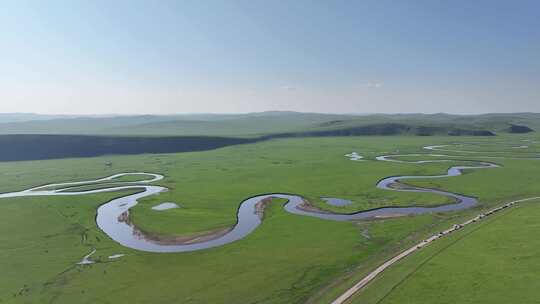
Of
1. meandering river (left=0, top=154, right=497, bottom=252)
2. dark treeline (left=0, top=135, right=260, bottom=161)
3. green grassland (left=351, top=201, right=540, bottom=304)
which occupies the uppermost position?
dark treeline (left=0, top=135, right=260, bottom=161)

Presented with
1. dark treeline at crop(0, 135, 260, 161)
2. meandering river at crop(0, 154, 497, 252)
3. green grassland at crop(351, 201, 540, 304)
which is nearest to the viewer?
green grassland at crop(351, 201, 540, 304)

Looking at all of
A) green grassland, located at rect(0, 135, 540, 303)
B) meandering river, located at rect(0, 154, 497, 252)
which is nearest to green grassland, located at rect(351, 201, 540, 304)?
green grassland, located at rect(0, 135, 540, 303)

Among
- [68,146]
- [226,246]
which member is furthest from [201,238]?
[68,146]

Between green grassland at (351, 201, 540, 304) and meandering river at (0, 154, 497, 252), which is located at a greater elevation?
green grassland at (351, 201, 540, 304)

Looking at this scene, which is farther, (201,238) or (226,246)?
(201,238)

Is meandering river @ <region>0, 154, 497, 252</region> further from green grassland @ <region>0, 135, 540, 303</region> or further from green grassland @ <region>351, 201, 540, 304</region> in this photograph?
green grassland @ <region>351, 201, 540, 304</region>

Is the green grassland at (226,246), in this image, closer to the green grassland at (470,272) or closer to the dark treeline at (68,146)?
the green grassland at (470,272)

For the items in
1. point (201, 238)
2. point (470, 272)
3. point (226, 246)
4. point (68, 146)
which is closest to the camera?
point (470, 272)

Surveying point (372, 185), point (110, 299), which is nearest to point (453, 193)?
point (372, 185)

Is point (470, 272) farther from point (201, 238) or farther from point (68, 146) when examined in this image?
point (68, 146)
